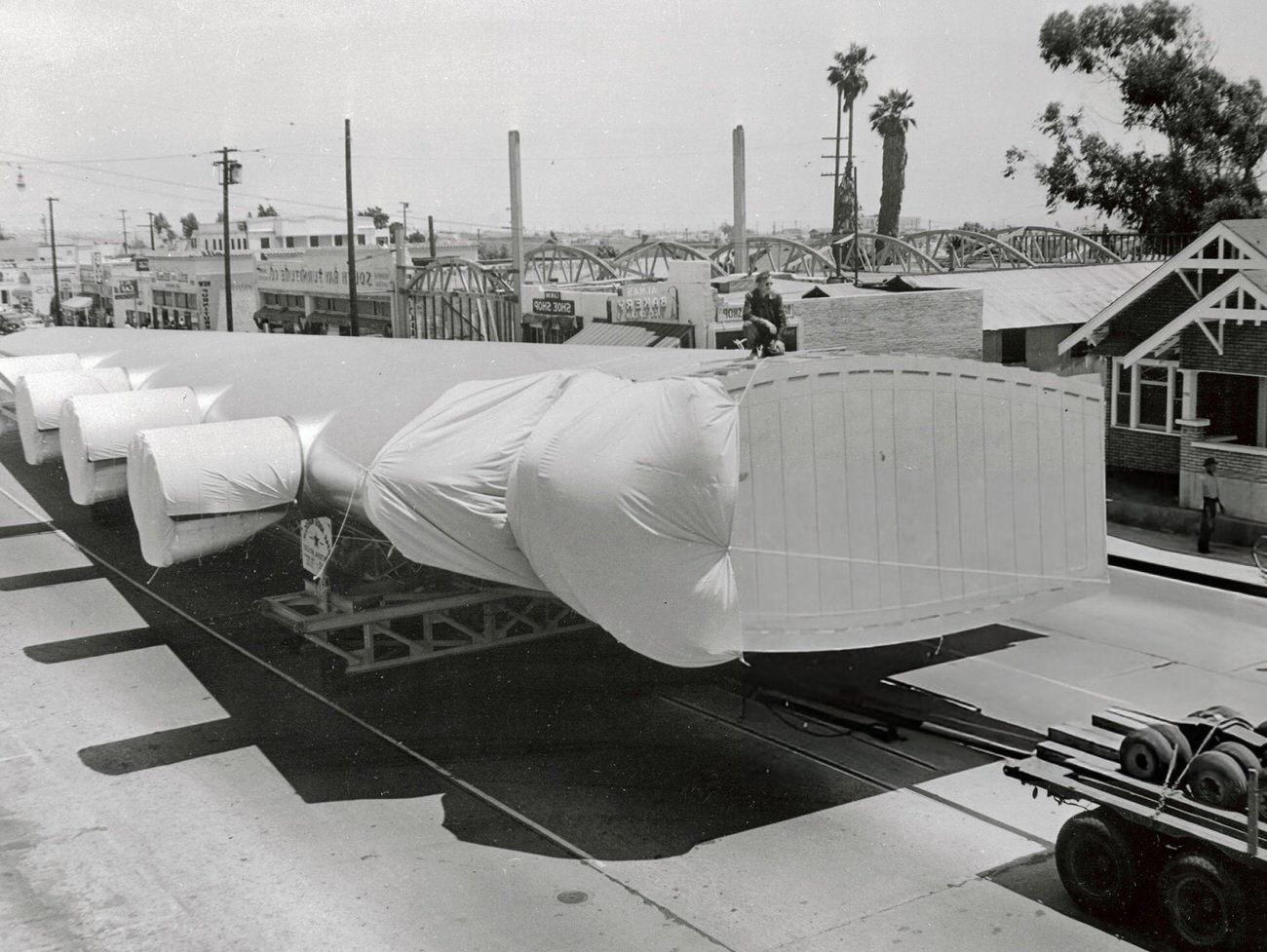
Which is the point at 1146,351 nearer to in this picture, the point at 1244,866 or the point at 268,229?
the point at 1244,866

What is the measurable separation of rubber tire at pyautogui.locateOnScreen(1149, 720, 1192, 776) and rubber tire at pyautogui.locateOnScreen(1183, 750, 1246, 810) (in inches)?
8.0

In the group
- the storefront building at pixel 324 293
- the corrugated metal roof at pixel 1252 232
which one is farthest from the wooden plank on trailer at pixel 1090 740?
the storefront building at pixel 324 293

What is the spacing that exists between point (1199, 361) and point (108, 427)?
1963 centimetres

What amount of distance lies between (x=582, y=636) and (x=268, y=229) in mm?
139666

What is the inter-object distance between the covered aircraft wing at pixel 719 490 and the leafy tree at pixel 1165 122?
36935 mm

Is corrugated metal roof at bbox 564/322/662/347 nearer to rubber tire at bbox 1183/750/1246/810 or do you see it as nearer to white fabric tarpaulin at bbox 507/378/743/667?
white fabric tarpaulin at bbox 507/378/743/667

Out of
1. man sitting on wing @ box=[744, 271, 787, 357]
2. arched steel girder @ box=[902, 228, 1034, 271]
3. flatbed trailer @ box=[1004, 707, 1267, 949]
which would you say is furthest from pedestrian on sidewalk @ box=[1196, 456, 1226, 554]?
arched steel girder @ box=[902, 228, 1034, 271]

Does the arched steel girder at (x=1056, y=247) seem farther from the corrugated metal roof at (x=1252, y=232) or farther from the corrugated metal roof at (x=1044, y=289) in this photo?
the corrugated metal roof at (x=1252, y=232)

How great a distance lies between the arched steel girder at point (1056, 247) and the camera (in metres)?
57.7

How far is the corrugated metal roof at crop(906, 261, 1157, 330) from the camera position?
35.3m

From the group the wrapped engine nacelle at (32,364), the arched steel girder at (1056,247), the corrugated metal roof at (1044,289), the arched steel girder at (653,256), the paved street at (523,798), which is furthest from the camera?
the arched steel girder at (653,256)

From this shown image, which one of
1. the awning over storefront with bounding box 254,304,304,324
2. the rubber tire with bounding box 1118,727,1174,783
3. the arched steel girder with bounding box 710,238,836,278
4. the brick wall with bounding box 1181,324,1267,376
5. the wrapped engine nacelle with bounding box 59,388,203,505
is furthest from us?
the awning over storefront with bounding box 254,304,304,324

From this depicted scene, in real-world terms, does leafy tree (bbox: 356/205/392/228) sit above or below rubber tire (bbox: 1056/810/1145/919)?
above

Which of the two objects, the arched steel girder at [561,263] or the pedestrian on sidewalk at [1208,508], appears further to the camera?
the arched steel girder at [561,263]
